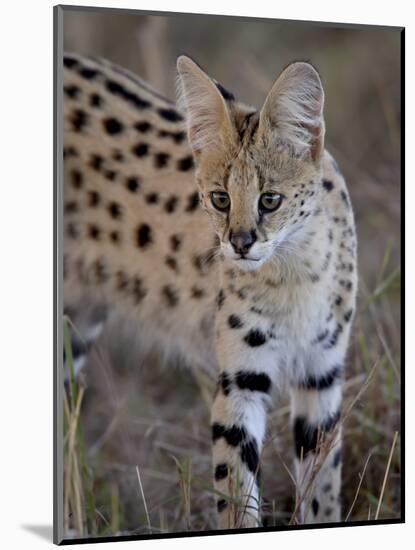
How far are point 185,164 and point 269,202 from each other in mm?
803

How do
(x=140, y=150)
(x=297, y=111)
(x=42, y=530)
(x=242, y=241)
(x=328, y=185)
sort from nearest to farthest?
1. (x=242, y=241)
2. (x=297, y=111)
3. (x=42, y=530)
4. (x=328, y=185)
5. (x=140, y=150)

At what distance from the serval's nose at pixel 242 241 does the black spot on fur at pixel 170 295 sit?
3.01 feet

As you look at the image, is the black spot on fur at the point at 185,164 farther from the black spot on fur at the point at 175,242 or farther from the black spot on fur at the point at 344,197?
the black spot on fur at the point at 344,197

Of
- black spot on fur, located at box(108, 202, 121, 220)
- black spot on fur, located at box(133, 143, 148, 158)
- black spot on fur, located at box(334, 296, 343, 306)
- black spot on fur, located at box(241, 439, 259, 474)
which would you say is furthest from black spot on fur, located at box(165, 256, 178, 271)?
black spot on fur, located at box(241, 439, 259, 474)

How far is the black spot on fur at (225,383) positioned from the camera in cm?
369

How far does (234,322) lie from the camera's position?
3.72 m

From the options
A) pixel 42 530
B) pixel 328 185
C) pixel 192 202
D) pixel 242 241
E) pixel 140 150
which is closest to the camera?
pixel 242 241

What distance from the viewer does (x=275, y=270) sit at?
368 centimetres

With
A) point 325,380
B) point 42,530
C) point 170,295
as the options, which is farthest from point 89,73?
point 42,530

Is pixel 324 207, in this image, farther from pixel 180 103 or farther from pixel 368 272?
pixel 368 272

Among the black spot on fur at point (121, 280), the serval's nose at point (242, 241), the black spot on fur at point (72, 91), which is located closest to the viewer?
the serval's nose at point (242, 241)

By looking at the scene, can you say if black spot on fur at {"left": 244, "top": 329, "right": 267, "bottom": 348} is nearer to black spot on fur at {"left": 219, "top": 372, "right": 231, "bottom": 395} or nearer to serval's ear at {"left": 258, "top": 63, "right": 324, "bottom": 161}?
black spot on fur at {"left": 219, "top": 372, "right": 231, "bottom": 395}

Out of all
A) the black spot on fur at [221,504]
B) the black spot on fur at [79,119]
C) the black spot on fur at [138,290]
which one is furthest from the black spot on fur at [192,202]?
the black spot on fur at [221,504]

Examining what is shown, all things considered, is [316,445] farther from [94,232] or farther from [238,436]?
[94,232]
